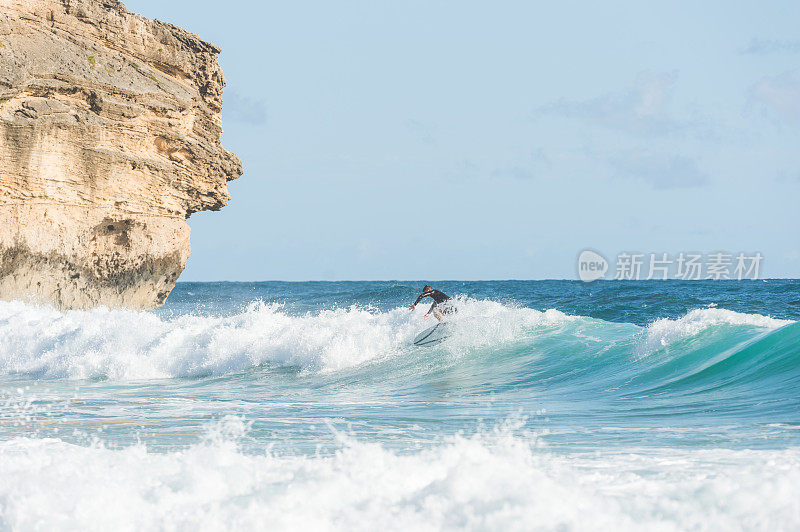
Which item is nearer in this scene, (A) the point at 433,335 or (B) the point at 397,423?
(B) the point at 397,423

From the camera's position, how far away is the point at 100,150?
18.2 m

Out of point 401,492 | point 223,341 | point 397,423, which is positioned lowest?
point 223,341

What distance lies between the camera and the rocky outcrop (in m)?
17.0

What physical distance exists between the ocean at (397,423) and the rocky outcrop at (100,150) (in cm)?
240

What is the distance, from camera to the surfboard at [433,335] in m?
13.7

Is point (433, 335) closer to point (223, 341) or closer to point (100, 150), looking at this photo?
point (223, 341)

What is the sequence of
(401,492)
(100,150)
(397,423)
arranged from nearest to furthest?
1. (401,492)
2. (397,423)
3. (100,150)

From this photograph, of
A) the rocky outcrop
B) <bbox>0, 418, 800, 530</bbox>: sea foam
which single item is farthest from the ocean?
the rocky outcrop

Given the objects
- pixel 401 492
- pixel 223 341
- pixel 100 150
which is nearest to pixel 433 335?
pixel 223 341

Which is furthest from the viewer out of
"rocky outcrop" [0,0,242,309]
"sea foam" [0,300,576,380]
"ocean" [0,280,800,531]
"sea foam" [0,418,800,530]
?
"rocky outcrop" [0,0,242,309]

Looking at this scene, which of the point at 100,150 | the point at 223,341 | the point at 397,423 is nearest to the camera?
Answer: the point at 397,423

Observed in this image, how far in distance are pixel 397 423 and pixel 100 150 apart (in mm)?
14107

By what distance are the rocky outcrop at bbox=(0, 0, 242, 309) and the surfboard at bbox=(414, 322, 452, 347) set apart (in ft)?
31.8

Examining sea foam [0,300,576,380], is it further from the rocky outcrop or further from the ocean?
the rocky outcrop
